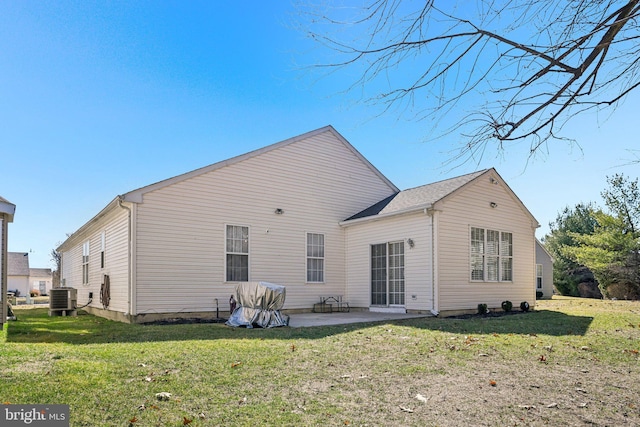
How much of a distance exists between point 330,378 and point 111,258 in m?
10.8

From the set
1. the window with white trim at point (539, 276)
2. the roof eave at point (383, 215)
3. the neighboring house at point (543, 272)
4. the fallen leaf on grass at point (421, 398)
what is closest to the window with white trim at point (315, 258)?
the roof eave at point (383, 215)

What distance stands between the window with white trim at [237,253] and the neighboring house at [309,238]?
31 mm

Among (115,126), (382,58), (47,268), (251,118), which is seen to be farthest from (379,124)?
(47,268)

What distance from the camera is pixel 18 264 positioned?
51312 millimetres

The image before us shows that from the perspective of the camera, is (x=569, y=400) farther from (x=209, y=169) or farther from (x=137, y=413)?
(x=209, y=169)

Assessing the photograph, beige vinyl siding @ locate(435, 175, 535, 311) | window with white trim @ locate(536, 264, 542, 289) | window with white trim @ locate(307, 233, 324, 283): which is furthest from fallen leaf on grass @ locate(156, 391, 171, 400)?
window with white trim @ locate(536, 264, 542, 289)

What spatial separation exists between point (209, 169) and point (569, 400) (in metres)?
10.9

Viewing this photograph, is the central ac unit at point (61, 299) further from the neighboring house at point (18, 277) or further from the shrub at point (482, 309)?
the neighboring house at point (18, 277)

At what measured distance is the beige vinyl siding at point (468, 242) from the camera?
43.8 ft

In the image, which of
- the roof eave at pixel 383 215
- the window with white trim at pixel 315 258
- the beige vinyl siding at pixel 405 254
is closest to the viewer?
the roof eave at pixel 383 215

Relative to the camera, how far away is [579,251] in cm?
2794

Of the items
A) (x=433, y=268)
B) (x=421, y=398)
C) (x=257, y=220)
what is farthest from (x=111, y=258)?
(x=421, y=398)

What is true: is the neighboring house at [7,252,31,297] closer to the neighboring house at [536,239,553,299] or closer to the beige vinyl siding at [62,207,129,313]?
the beige vinyl siding at [62,207,129,313]

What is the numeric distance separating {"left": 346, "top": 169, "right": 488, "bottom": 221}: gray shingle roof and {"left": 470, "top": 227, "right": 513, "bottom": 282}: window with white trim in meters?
1.58
